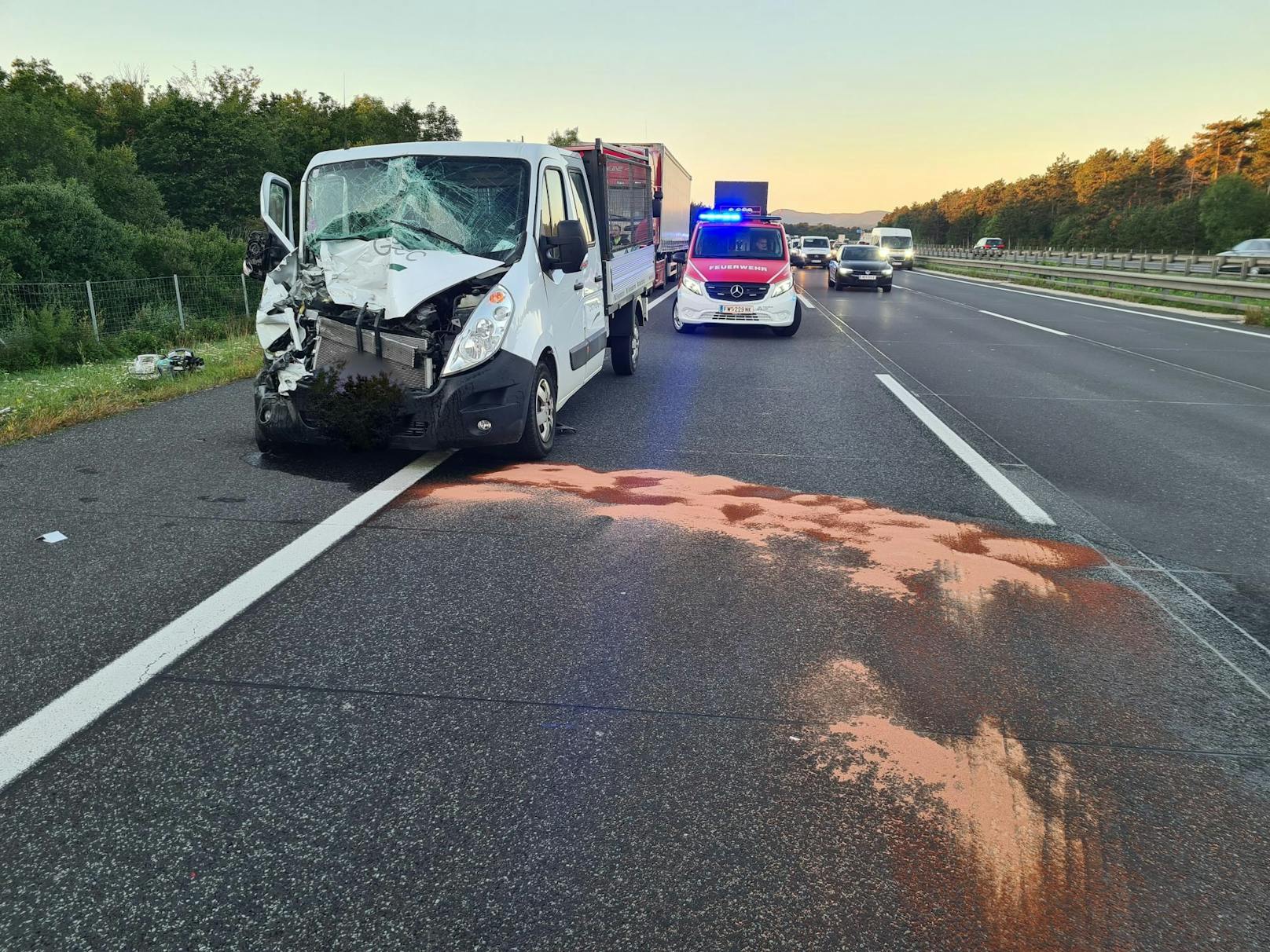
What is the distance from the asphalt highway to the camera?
228cm

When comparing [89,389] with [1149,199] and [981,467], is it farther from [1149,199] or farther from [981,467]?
[1149,199]

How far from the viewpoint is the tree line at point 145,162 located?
94.4 ft

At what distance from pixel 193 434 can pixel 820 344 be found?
413 inches

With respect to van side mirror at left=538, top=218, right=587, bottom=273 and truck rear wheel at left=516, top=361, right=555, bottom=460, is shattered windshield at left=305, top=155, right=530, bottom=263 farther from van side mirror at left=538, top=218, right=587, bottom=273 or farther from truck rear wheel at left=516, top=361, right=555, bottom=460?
truck rear wheel at left=516, top=361, right=555, bottom=460

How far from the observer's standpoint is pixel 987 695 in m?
3.37

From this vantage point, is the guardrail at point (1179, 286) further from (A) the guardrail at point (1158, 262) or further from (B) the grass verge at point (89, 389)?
(B) the grass verge at point (89, 389)

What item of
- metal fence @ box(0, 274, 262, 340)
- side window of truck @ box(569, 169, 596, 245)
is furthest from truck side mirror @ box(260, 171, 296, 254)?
metal fence @ box(0, 274, 262, 340)

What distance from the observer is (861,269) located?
3102cm

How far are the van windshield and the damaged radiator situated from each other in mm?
10933

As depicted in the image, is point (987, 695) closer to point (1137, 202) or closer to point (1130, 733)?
point (1130, 733)

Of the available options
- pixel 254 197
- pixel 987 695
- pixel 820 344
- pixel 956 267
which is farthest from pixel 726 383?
pixel 254 197

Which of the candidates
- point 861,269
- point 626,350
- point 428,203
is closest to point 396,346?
point 428,203

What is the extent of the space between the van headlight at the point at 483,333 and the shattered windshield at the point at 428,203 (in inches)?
19.7

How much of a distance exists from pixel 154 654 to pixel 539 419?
369 cm
